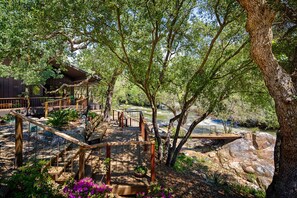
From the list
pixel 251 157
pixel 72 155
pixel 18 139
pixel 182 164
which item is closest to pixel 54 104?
pixel 72 155

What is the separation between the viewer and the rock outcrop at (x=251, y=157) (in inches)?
347

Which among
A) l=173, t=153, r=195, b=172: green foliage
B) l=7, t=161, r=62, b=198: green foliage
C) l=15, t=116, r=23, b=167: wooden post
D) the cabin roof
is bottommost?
l=173, t=153, r=195, b=172: green foliage

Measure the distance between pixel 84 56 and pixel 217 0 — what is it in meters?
8.87

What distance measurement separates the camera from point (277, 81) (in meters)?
3.76

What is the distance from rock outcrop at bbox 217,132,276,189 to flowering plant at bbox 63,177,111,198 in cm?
787

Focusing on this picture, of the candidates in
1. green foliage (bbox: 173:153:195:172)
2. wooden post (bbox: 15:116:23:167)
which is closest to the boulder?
green foliage (bbox: 173:153:195:172)

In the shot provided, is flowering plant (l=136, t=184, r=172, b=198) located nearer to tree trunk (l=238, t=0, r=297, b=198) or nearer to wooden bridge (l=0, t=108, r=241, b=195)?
wooden bridge (l=0, t=108, r=241, b=195)

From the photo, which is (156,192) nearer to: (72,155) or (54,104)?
(72,155)

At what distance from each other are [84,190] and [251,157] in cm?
1066

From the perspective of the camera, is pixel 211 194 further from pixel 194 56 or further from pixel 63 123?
pixel 63 123

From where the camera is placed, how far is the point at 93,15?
4.58 meters

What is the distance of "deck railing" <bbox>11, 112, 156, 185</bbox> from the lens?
3518 millimetres

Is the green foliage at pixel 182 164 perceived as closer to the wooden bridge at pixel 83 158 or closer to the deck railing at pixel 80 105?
the wooden bridge at pixel 83 158

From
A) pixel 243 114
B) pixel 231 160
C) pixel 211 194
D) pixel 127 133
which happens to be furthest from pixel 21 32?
pixel 243 114
